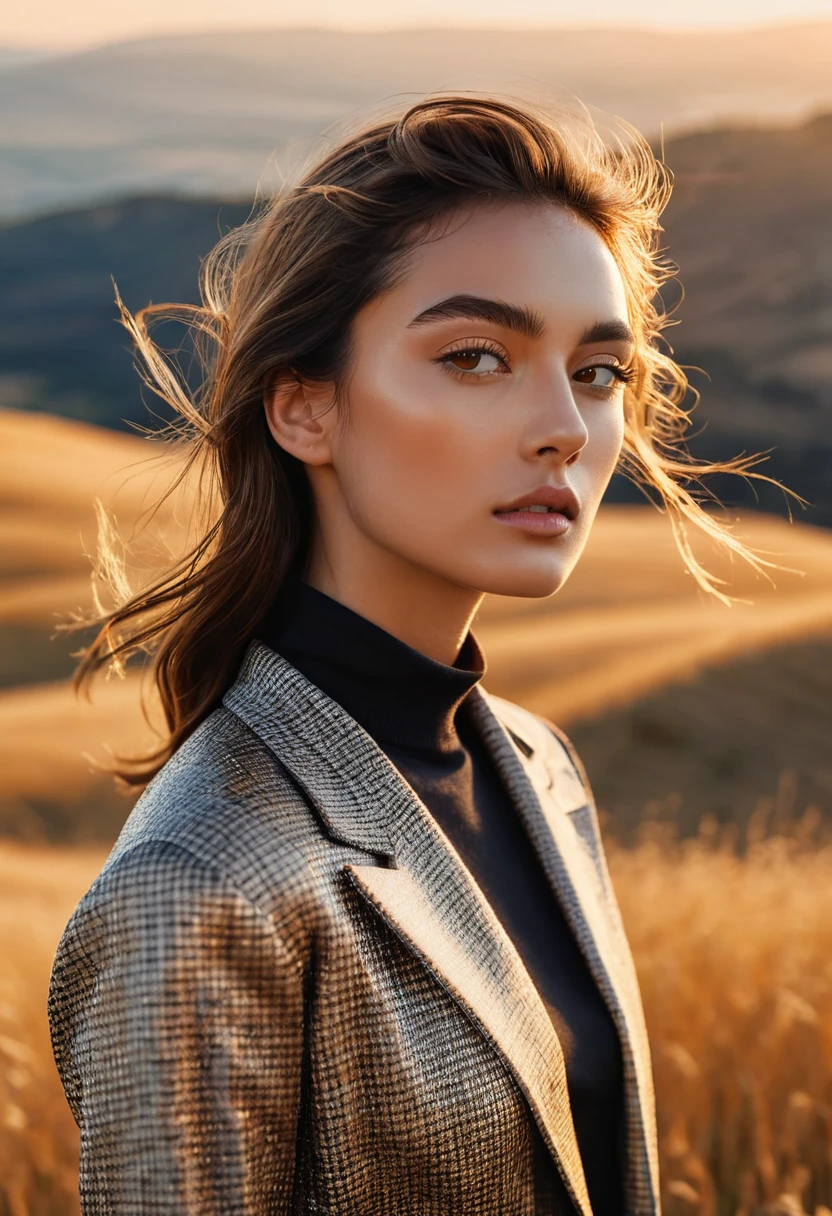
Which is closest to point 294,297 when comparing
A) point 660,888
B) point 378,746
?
point 378,746

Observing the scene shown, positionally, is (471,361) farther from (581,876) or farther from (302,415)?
(581,876)

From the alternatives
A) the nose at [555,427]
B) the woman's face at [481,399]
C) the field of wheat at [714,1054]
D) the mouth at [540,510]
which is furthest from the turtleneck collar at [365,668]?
the field of wheat at [714,1054]

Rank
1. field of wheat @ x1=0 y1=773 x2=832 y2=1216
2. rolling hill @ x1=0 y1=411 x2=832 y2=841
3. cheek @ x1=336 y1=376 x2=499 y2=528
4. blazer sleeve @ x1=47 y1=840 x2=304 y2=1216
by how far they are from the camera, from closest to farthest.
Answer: blazer sleeve @ x1=47 y1=840 x2=304 y2=1216 < cheek @ x1=336 y1=376 x2=499 y2=528 < field of wheat @ x1=0 y1=773 x2=832 y2=1216 < rolling hill @ x1=0 y1=411 x2=832 y2=841

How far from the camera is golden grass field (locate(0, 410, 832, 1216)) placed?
373cm

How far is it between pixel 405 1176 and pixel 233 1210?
0.94ft

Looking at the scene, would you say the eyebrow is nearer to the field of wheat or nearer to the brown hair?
the brown hair

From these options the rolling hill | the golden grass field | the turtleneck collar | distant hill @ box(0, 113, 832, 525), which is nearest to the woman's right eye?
the turtleneck collar

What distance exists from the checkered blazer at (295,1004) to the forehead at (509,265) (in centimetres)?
67

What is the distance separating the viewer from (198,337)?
8.71ft

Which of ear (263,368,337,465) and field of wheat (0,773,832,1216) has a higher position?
ear (263,368,337,465)

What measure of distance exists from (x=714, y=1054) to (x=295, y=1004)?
9.30ft

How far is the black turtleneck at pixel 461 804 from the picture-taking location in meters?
2.15

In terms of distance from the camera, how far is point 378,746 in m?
2.09

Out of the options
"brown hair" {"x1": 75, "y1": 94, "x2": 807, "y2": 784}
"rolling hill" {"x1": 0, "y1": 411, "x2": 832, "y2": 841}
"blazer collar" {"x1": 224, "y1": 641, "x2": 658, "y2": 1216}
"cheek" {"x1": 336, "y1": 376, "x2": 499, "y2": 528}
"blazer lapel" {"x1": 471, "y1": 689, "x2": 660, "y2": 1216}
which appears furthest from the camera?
"rolling hill" {"x1": 0, "y1": 411, "x2": 832, "y2": 841}
